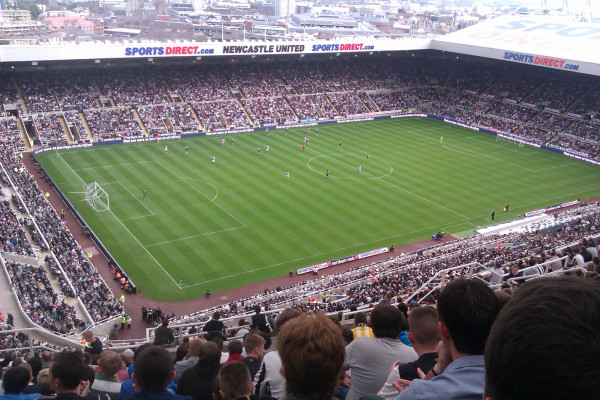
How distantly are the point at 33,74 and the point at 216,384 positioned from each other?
66.8 meters

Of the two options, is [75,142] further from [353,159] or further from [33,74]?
[353,159]

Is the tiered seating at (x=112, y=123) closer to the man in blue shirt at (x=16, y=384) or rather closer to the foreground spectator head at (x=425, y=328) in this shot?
the man in blue shirt at (x=16, y=384)

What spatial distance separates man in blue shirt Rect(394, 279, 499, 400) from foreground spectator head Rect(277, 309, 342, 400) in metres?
0.60

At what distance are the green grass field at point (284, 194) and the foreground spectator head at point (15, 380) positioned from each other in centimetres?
2500

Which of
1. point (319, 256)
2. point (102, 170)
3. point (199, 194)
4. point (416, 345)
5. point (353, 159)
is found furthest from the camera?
point (353, 159)

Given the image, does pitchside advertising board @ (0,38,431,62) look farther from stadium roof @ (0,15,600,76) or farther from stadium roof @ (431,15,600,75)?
stadium roof @ (431,15,600,75)

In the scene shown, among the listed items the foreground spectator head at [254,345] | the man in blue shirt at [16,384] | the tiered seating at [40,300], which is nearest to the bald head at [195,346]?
the foreground spectator head at [254,345]

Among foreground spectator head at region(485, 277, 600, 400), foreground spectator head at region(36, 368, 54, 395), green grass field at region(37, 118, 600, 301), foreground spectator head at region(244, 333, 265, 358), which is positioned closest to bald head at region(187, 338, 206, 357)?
foreground spectator head at region(244, 333, 265, 358)

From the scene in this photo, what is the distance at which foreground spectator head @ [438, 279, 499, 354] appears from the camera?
3.65 metres

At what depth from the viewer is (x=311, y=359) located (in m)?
3.93

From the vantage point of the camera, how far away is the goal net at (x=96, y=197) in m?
43.3

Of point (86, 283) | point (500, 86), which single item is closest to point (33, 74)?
point (86, 283)

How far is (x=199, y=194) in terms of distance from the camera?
46125mm

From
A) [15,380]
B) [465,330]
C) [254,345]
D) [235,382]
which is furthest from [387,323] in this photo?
[15,380]
